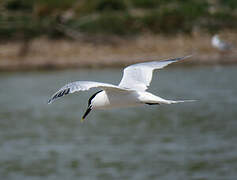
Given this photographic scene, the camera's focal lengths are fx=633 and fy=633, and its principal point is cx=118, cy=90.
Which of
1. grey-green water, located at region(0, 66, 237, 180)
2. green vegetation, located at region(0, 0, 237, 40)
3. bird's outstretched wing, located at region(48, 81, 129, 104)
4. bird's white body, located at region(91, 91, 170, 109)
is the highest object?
bird's outstretched wing, located at region(48, 81, 129, 104)

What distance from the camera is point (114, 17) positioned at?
2477cm

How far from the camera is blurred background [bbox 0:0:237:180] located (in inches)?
498

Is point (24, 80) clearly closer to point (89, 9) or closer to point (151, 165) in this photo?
point (89, 9)

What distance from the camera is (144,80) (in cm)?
888

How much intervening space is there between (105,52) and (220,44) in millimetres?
4255

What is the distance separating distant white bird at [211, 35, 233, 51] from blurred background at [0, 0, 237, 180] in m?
0.04

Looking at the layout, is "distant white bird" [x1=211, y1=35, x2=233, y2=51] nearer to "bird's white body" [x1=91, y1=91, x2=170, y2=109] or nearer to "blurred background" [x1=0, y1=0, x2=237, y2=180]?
"blurred background" [x1=0, y1=0, x2=237, y2=180]

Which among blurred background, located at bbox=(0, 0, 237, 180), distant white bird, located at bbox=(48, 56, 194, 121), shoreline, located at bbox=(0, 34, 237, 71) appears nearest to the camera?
distant white bird, located at bbox=(48, 56, 194, 121)

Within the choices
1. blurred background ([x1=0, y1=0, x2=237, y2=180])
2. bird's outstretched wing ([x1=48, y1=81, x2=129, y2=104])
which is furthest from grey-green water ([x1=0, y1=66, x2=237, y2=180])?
bird's outstretched wing ([x1=48, y1=81, x2=129, y2=104])

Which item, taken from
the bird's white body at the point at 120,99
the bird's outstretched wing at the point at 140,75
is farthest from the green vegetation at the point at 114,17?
the bird's white body at the point at 120,99

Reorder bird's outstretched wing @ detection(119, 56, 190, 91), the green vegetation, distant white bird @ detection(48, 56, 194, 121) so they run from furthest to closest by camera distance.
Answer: the green vegetation < bird's outstretched wing @ detection(119, 56, 190, 91) < distant white bird @ detection(48, 56, 194, 121)

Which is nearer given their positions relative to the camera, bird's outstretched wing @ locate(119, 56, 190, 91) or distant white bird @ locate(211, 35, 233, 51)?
bird's outstretched wing @ locate(119, 56, 190, 91)

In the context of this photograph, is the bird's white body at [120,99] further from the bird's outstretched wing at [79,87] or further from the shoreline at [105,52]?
the shoreline at [105,52]

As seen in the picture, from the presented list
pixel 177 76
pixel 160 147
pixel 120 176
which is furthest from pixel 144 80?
pixel 177 76
